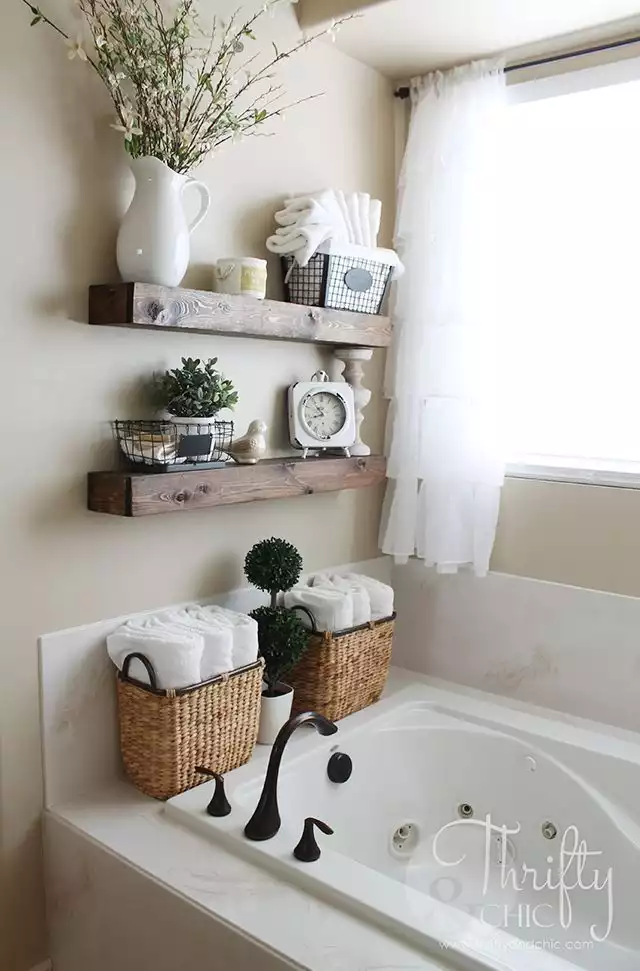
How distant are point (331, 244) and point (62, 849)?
1.51 meters

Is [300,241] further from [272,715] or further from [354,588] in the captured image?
[272,715]

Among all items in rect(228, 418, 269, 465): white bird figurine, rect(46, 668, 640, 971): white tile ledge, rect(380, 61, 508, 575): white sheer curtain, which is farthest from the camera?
rect(380, 61, 508, 575): white sheer curtain

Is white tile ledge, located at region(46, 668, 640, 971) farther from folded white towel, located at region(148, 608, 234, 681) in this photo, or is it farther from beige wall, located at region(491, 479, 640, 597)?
beige wall, located at region(491, 479, 640, 597)

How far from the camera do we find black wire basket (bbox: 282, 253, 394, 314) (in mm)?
2127

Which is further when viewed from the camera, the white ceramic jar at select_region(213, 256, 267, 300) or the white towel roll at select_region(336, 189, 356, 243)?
the white towel roll at select_region(336, 189, 356, 243)

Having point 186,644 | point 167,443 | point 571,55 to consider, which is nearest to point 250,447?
point 167,443

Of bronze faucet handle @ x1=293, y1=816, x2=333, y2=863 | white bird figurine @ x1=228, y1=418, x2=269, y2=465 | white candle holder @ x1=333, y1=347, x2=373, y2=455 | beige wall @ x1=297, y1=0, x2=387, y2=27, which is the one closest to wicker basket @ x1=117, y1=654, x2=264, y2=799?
bronze faucet handle @ x1=293, y1=816, x2=333, y2=863

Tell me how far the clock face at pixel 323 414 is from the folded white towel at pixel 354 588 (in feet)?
1.28

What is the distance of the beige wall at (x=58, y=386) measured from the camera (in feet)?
5.29

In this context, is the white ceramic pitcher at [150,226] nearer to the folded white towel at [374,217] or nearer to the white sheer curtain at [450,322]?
the folded white towel at [374,217]

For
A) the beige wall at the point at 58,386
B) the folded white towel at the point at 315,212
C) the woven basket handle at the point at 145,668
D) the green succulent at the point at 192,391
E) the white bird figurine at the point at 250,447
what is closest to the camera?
the beige wall at the point at 58,386

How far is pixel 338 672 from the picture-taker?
2.12 metres

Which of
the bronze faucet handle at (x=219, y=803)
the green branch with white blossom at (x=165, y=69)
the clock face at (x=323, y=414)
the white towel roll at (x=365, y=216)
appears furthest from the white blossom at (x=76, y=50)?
the bronze faucet handle at (x=219, y=803)

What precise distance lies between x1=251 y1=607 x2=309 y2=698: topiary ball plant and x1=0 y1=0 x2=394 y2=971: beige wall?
168mm
